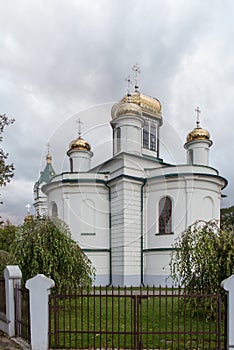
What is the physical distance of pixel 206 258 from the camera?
23.5 feet

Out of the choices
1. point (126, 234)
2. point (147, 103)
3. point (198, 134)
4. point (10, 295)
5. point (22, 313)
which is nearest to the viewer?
point (22, 313)

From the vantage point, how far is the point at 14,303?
20.0ft

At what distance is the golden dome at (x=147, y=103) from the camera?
70.8 ft

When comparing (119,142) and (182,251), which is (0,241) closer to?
(119,142)

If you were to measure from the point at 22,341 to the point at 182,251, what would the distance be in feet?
13.9

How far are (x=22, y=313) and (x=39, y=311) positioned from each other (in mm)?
865

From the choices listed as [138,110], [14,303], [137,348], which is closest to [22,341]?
[14,303]

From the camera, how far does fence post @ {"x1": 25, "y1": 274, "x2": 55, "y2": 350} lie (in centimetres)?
527

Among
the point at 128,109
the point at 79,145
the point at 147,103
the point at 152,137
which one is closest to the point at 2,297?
the point at 128,109

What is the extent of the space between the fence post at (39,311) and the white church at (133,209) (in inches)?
399

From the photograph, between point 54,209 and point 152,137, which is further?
point 152,137

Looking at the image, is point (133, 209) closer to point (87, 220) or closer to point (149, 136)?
point (87, 220)

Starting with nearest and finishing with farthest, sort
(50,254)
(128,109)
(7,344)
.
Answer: (7,344)
(50,254)
(128,109)

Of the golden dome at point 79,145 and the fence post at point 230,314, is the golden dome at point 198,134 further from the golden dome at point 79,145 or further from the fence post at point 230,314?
the fence post at point 230,314
